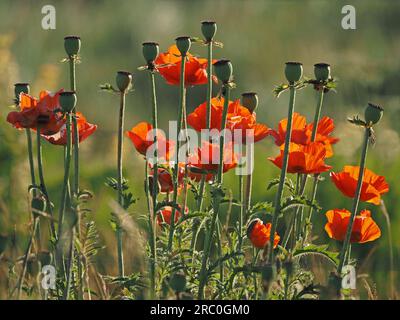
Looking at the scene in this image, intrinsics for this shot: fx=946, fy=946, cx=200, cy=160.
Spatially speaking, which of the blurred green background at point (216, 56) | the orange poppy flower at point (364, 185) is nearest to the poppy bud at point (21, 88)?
the orange poppy flower at point (364, 185)

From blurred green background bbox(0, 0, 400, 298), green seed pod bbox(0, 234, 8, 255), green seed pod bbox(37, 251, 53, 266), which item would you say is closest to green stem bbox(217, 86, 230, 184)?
green seed pod bbox(37, 251, 53, 266)

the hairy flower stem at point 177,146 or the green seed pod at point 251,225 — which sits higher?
the hairy flower stem at point 177,146

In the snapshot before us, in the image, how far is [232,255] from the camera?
1610 millimetres

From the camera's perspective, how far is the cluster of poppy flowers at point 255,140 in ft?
5.72

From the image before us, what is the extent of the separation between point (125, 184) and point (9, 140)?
1.33 m

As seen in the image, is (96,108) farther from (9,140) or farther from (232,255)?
(232,255)

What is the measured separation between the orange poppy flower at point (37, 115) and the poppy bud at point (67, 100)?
38mm

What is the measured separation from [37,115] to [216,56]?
5.32 metres

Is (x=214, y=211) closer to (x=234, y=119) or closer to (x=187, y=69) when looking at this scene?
(x=234, y=119)

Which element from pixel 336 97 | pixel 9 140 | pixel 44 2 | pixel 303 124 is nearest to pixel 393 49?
pixel 336 97

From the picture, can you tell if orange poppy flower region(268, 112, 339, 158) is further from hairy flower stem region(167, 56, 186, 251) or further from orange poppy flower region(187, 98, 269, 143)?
hairy flower stem region(167, 56, 186, 251)

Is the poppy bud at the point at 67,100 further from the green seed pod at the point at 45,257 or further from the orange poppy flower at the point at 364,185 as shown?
the orange poppy flower at the point at 364,185

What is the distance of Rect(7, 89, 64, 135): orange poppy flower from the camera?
1673 millimetres

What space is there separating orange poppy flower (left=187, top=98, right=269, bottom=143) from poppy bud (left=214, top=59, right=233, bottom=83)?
74 mm
